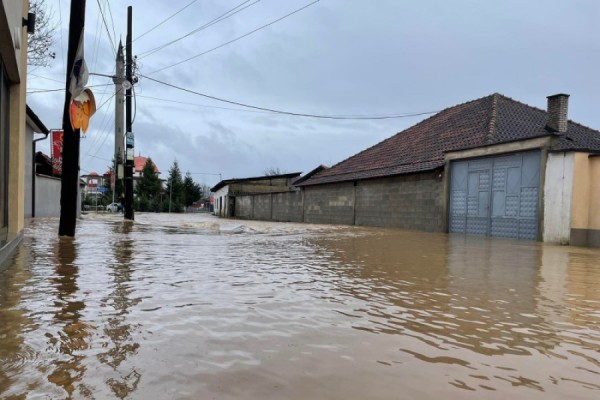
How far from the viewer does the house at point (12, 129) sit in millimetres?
6477

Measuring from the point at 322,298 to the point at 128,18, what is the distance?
20.3 m

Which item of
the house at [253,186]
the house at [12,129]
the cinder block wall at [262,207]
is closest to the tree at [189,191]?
the house at [253,186]

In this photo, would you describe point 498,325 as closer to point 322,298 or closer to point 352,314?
point 352,314

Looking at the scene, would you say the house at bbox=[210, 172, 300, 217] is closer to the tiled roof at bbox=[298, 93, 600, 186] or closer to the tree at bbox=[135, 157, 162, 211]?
the tiled roof at bbox=[298, 93, 600, 186]

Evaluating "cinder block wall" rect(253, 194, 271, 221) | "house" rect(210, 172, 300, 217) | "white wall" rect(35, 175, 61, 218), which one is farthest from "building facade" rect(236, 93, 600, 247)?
"house" rect(210, 172, 300, 217)

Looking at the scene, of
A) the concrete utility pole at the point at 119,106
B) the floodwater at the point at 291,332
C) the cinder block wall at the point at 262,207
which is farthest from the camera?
the cinder block wall at the point at 262,207

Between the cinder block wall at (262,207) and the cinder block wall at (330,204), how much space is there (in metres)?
6.14

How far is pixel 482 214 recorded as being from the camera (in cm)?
1516

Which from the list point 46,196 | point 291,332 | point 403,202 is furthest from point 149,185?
point 291,332

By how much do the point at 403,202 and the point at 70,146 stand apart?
1319 centimetres

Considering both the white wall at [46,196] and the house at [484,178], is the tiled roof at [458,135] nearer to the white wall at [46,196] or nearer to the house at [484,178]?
the house at [484,178]

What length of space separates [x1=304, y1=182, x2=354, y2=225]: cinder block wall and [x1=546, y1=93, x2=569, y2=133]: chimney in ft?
32.6

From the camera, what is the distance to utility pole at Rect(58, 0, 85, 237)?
9.65 m

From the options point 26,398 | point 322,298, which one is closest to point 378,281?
point 322,298
